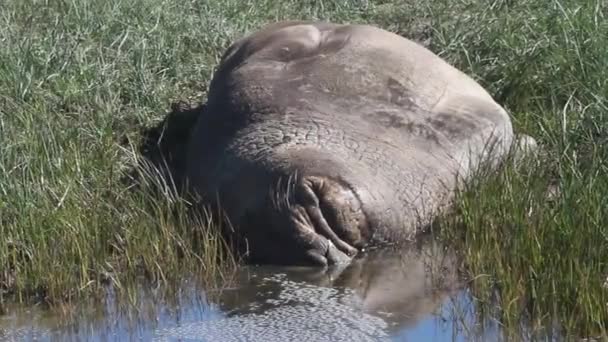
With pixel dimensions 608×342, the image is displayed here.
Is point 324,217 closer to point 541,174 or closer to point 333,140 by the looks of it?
point 333,140

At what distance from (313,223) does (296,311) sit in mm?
821

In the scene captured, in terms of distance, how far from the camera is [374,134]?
27.9 feet

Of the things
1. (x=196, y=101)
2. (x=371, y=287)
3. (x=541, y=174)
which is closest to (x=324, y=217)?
Result: (x=371, y=287)

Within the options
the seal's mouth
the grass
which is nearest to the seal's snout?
the seal's mouth

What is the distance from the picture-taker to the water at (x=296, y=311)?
6754 mm

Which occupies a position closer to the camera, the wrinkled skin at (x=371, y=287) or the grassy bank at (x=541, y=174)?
the grassy bank at (x=541, y=174)

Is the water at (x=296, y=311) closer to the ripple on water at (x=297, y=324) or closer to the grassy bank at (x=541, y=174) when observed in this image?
the ripple on water at (x=297, y=324)

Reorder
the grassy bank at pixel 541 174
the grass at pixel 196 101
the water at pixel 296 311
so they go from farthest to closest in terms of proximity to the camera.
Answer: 1. the grass at pixel 196 101
2. the water at pixel 296 311
3. the grassy bank at pixel 541 174

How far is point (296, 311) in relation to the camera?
7098mm

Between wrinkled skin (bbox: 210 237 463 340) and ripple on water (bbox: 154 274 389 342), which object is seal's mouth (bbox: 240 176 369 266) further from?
ripple on water (bbox: 154 274 389 342)

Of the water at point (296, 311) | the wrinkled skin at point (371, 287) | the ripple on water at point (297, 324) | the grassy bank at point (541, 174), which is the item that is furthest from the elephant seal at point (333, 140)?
the ripple on water at point (297, 324)

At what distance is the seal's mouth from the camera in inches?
307

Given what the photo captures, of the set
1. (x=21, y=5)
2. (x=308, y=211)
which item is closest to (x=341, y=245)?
(x=308, y=211)

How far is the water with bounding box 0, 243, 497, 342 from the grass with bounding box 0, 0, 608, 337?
16 centimetres
